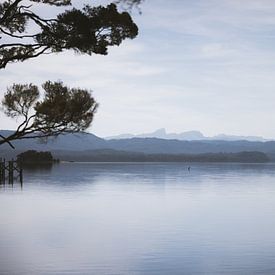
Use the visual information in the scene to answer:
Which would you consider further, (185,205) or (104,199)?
(104,199)

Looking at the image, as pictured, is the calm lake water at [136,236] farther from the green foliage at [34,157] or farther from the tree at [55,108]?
the green foliage at [34,157]

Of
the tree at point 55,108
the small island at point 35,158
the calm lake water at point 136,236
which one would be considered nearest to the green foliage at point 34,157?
the small island at point 35,158

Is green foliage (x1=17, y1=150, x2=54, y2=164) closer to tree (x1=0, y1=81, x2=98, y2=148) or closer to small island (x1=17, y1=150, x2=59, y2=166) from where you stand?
small island (x1=17, y1=150, x2=59, y2=166)

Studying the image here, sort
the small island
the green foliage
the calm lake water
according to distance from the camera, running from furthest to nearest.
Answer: the small island → the green foliage → the calm lake water

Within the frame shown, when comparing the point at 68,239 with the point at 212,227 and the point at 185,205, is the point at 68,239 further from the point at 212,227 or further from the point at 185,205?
the point at 185,205

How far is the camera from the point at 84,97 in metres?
24.6

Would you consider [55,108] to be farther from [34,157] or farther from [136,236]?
[34,157]

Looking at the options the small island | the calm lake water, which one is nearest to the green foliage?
the small island

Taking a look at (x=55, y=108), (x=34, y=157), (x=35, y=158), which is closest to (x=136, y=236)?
(x=55, y=108)

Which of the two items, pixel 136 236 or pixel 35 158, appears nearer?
pixel 136 236

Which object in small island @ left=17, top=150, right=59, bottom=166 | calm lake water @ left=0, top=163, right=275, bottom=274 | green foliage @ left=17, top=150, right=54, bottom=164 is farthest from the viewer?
small island @ left=17, top=150, right=59, bottom=166

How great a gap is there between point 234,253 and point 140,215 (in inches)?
547

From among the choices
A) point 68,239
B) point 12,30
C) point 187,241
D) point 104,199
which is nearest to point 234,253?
point 187,241

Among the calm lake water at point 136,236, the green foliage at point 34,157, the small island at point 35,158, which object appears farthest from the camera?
the small island at point 35,158
